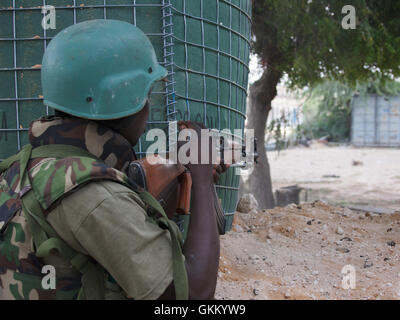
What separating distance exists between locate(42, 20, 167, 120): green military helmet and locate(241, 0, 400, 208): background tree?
3409mm

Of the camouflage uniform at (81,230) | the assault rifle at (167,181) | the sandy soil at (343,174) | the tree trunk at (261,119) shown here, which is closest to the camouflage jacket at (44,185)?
the camouflage uniform at (81,230)

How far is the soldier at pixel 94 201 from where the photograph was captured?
3.85ft

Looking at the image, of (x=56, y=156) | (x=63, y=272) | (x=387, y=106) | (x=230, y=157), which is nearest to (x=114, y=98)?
(x=56, y=156)

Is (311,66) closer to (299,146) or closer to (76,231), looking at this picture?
(76,231)

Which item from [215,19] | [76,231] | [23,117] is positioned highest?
[215,19]

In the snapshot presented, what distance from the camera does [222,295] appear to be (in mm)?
2283

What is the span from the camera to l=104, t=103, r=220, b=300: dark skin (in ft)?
4.23

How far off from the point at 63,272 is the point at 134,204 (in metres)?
0.29

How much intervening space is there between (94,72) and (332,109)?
2170cm

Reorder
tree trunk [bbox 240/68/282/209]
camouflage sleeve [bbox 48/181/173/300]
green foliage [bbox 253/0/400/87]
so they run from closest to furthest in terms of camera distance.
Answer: camouflage sleeve [bbox 48/181/173/300] → green foliage [bbox 253/0/400/87] → tree trunk [bbox 240/68/282/209]

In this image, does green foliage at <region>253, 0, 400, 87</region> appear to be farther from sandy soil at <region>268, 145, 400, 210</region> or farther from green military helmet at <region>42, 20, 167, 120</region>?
sandy soil at <region>268, 145, 400, 210</region>

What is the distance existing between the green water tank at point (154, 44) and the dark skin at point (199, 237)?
91 centimetres

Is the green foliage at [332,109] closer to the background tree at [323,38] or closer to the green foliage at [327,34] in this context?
the background tree at [323,38]

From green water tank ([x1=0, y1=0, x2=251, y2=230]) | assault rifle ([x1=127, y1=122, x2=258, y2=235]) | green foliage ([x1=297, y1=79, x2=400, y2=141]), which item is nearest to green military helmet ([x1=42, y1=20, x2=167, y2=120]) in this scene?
assault rifle ([x1=127, y1=122, x2=258, y2=235])
